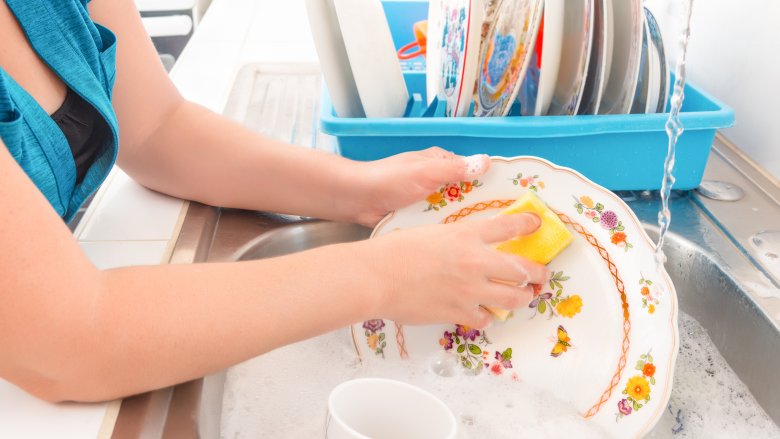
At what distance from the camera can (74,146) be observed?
0.76 metres

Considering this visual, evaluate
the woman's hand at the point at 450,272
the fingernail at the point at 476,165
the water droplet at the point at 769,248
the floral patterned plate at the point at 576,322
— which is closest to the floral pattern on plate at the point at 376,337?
the floral patterned plate at the point at 576,322

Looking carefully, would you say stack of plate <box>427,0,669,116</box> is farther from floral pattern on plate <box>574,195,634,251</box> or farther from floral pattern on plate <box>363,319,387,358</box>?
floral pattern on plate <box>363,319,387,358</box>

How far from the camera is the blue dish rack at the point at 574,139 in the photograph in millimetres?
Result: 928

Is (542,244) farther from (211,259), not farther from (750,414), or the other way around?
(211,259)

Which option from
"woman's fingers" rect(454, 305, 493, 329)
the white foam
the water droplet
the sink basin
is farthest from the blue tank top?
the water droplet

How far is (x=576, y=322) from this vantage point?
A: 2.69 feet

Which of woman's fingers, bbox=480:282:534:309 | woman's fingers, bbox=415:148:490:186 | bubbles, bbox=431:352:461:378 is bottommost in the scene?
bubbles, bbox=431:352:461:378

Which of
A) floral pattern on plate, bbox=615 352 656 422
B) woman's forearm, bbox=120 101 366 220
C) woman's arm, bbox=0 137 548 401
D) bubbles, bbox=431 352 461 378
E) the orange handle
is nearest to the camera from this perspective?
woman's arm, bbox=0 137 548 401

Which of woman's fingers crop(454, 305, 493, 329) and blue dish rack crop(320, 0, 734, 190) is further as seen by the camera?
blue dish rack crop(320, 0, 734, 190)

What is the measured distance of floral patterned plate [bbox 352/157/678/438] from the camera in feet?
2.44

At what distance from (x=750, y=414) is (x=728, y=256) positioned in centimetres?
21

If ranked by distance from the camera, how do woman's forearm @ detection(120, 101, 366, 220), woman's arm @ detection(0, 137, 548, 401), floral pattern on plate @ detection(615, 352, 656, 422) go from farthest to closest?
woman's forearm @ detection(120, 101, 366, 220) < floral pattern on plate @ detection(615, 352, 656, 422) < woman's arm @ detection(0, 137, 548, 401)

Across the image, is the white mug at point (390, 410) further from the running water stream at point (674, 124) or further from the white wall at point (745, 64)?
the white wall at point (745, 64)

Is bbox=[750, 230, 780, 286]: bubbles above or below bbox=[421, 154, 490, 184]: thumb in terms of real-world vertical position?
below
